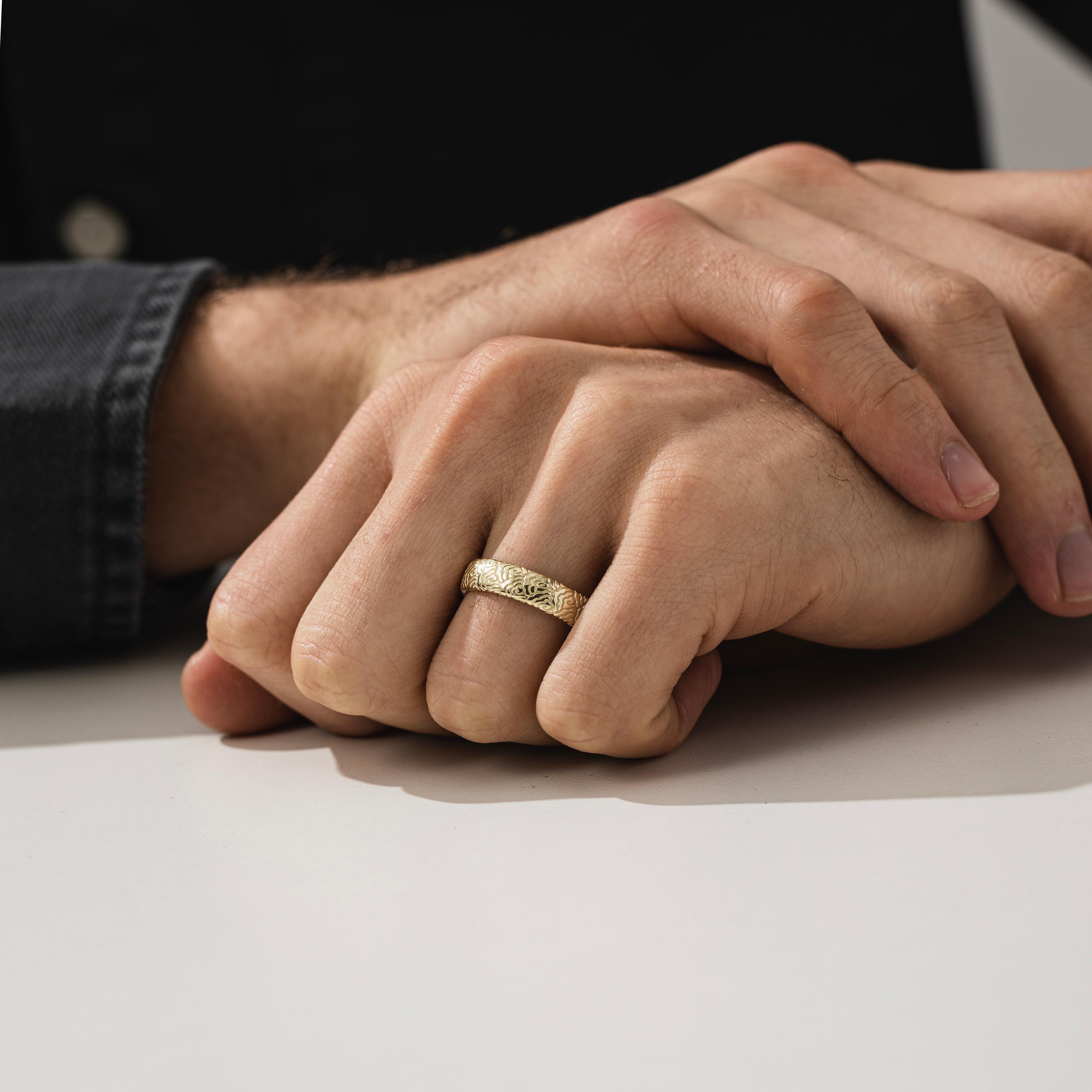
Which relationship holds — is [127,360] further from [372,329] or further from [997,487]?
[997,487]

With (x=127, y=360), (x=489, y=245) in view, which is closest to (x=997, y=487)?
(x=127, y=360)

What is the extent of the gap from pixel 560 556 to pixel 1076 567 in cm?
26

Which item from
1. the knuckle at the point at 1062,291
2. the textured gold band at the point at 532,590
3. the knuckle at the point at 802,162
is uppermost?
the knuckle at the point at 802,162

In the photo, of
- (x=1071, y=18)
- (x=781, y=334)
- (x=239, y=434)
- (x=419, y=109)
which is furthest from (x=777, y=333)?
(x=1071, y=18)

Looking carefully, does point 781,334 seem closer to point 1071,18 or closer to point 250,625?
point 250,625

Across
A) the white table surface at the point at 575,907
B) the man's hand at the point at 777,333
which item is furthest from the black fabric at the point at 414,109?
the white table surface at the point at 575,907

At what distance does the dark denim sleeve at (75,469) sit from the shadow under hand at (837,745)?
A: 18 centimetres

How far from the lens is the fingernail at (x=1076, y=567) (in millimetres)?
497

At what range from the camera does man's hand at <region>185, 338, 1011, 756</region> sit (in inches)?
16.4

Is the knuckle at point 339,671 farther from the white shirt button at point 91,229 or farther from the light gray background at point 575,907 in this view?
the white shirt button at point 91,229

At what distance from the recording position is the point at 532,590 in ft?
1.38

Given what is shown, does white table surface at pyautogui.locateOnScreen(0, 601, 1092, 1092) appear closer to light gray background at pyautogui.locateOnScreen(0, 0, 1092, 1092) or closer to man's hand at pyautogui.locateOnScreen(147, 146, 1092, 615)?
light gray background at pyautogui.locateOnScreen(0, 0, 1092, 1092)

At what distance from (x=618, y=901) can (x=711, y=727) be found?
0.51 feet

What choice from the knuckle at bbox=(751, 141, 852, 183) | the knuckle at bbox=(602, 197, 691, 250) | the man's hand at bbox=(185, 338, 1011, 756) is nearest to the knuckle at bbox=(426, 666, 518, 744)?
the man's hand at bbox=(185, 338, 1011, 756)
